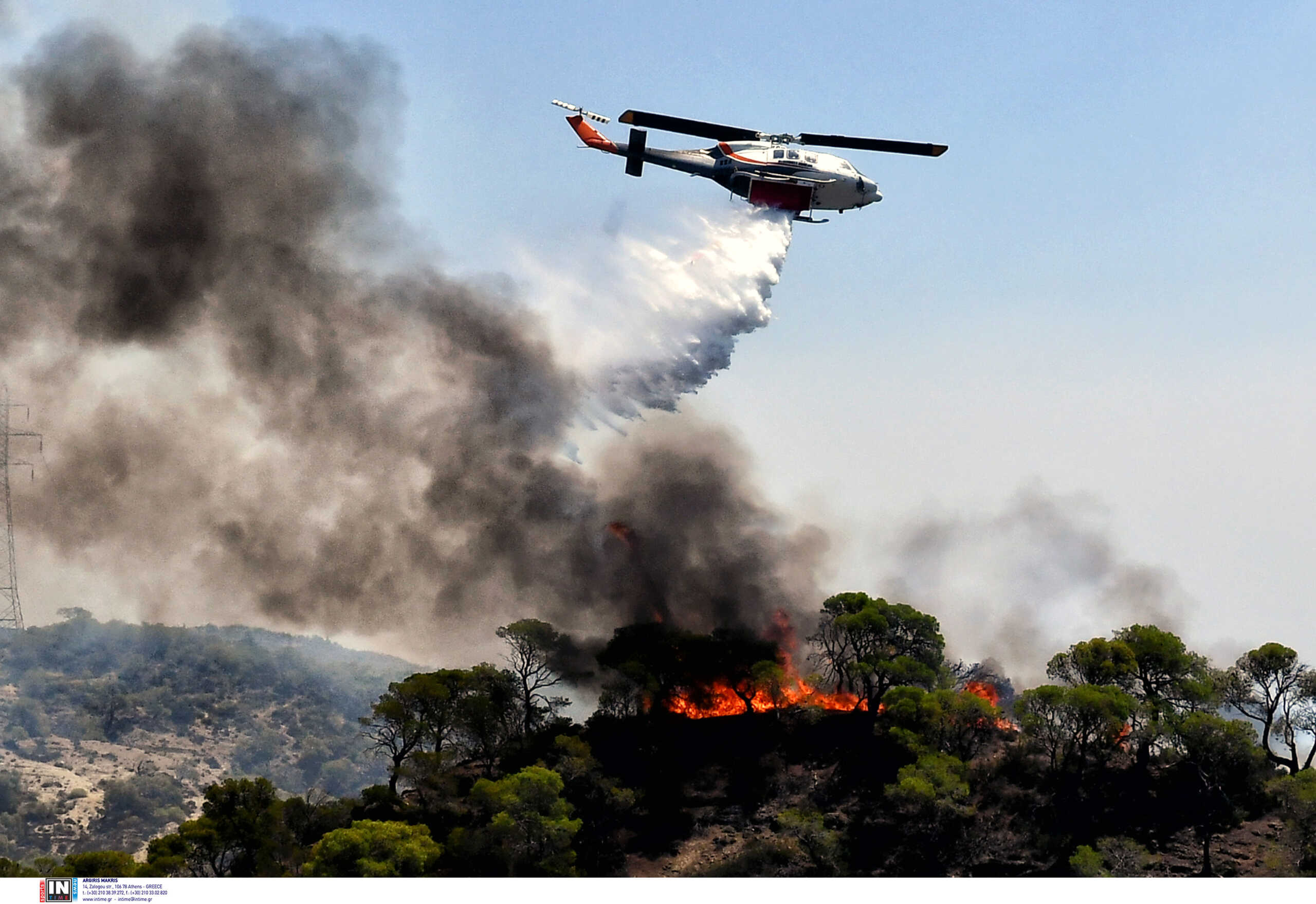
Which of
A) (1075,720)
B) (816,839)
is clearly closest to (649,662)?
(816,839)

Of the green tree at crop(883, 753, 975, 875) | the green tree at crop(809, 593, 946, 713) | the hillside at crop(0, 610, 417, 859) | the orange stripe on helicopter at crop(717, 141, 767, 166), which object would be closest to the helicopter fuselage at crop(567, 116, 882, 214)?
the orange stripe on helicopter at crop(717, 141, 767, 166)

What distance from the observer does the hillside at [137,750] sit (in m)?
129

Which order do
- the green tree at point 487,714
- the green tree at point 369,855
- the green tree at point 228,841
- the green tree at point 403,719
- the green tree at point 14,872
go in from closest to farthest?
the green tree at point 369,855 → the green tree at point 14,872 → the green tree at point 228,841 → the green tree at point 487,714 → the green tree at point 403,719

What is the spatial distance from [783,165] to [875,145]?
6052 mm

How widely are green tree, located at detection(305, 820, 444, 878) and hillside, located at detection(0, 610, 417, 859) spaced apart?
5346cm

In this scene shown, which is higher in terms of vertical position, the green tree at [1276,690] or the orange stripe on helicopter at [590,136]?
the orange stripe on helicopter at [590,136]

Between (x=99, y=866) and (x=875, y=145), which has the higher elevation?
(x=875, y=145)

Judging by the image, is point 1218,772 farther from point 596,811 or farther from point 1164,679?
point 596,811

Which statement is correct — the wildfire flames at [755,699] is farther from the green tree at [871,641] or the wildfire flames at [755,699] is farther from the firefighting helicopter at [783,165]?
the firefighting helicopter at [783,165]

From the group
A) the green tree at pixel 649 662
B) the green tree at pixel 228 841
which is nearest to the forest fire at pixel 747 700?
the green tree at pixel 649 662

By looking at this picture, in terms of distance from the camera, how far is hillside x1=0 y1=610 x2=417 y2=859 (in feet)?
424

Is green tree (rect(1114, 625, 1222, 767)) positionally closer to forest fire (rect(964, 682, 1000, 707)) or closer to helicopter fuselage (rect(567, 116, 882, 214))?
forest fire (rect(964, 682, 1000, 707))

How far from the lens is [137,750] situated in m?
162

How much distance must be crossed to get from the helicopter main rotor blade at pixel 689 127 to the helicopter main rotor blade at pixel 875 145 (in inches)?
157
